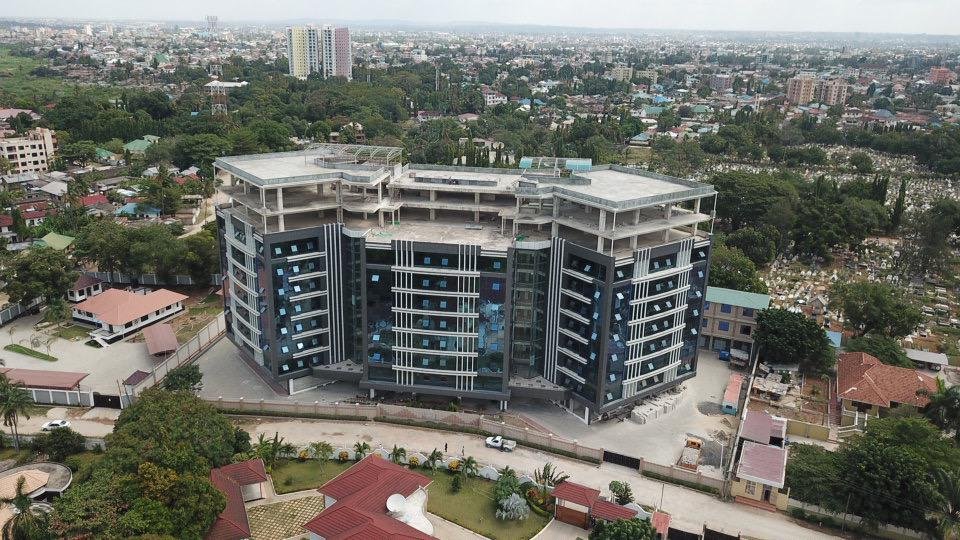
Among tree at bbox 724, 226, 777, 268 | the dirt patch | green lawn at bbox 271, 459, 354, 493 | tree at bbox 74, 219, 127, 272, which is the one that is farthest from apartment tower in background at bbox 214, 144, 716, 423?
tree at bbox 724, 226, 777, 268

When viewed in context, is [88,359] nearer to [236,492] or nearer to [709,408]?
[236,492]

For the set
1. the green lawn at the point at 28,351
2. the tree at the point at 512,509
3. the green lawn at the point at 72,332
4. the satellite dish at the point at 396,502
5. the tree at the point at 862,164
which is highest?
the tree at the point at 862,164

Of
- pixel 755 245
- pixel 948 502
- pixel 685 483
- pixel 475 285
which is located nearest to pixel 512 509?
pixel 685 483

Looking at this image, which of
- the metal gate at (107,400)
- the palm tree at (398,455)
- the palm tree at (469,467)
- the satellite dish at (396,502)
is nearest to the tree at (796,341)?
the palm tree at (469,467)

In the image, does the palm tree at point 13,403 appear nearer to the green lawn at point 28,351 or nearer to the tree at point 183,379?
the tree at point 183,379

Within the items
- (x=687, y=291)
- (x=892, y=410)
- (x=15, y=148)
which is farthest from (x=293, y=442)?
(x=15, y=148)

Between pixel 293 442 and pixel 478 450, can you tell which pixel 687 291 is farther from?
pixel 293 442
